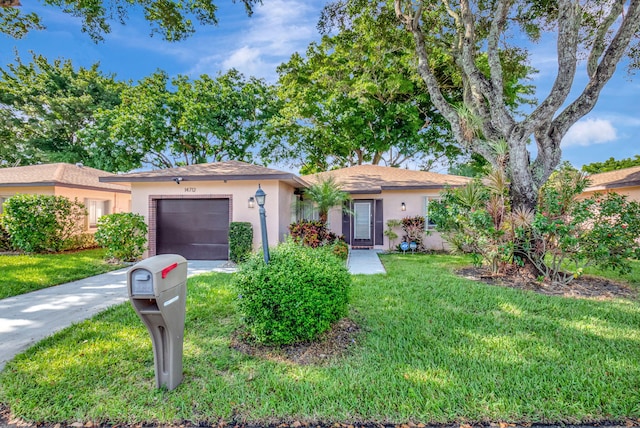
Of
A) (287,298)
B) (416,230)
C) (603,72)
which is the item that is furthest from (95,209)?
(603,72)

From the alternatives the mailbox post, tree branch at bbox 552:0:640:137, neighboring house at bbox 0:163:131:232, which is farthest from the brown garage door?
tree branch at bbox 552:0:640:137

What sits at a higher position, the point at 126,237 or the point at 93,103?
the point at 93,103

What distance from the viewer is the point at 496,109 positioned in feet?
27.1

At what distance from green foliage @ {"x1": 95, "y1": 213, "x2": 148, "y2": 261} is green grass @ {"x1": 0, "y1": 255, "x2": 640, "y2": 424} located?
516 cm

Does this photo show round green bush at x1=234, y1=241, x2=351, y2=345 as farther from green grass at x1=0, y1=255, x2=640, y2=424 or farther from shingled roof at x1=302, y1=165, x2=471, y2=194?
shingled roof at x1=302, y1=165, x2=471, y2=194

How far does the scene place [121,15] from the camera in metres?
8.52

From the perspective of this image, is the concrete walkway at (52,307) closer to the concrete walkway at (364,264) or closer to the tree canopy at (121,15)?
the concrete walkway at (364,264)

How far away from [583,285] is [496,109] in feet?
15.4

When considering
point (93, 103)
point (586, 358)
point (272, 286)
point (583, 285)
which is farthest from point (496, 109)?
point (93, 103)

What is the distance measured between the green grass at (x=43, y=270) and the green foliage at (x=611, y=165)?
3319 centimetres

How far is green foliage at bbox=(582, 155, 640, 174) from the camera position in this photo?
84.0 feet

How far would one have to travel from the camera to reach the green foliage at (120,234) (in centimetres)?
933

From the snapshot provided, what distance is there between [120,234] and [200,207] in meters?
2.41

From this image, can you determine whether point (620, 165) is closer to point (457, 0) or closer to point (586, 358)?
point (457, 0)
